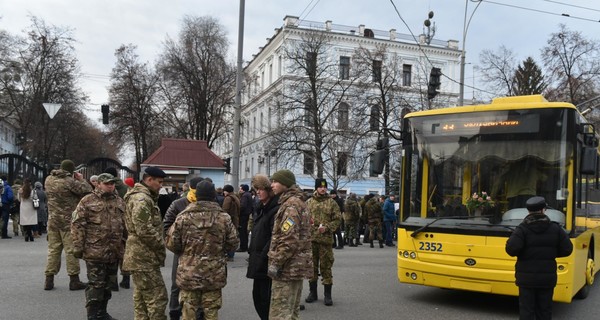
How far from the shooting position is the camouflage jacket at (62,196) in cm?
821

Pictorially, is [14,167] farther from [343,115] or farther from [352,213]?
[343,115]

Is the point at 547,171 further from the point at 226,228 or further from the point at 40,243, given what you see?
the point at 40,243

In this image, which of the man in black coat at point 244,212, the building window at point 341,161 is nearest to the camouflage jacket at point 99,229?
the man in black coat at point 244,212

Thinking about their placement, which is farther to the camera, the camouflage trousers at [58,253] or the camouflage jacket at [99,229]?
the camouflage trousers at [58,253]

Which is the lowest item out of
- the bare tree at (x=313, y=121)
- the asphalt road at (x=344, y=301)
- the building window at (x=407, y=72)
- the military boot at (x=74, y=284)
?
the asphalt road at (x=344, y=301)

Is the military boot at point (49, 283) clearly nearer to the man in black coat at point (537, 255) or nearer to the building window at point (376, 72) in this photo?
the man in black coat at point (537, 255)

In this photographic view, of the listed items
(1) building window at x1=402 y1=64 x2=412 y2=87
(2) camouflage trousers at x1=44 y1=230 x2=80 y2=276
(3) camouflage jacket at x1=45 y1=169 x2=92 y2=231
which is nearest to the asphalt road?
(2) camouflage trousers at x1=44 y1=230 x2=80 y2=276

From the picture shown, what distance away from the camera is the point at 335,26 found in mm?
49906

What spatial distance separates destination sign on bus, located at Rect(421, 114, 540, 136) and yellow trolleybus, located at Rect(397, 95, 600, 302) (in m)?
0.01

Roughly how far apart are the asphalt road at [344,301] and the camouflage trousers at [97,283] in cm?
59

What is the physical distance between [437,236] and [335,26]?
44.9m

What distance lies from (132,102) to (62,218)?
36.2m

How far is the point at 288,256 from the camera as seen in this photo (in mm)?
4891

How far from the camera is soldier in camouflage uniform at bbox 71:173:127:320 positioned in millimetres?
6094
